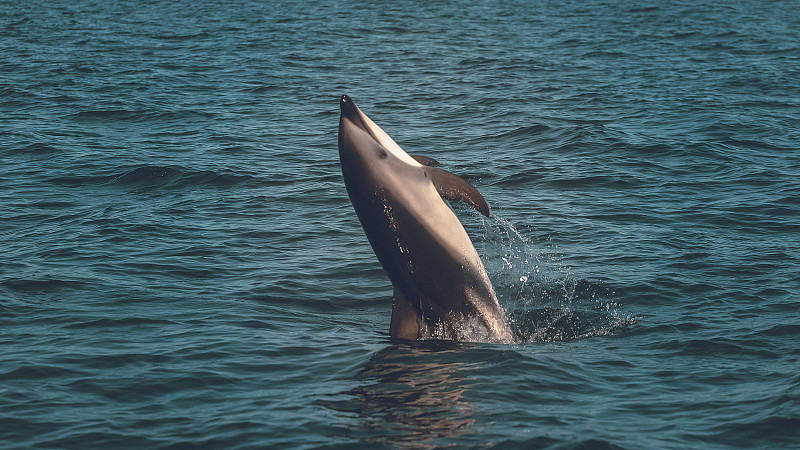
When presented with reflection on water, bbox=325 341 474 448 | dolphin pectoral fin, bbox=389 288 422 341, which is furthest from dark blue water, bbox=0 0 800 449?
dolphin pectoral fin, bbox=389 288 422 341

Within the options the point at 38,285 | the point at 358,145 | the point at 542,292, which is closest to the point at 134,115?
the point at 38,285

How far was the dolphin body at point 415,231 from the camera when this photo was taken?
44.5ft

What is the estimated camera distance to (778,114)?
29734mm

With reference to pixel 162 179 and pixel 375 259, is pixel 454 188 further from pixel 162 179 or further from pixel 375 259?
pixel 162 179

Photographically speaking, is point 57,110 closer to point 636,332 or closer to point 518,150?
point 518,150

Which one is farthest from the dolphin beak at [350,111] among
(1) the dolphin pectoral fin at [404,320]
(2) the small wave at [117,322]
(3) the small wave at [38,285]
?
(3) the small wave at [38,285]

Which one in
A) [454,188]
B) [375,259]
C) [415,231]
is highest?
[454,188]

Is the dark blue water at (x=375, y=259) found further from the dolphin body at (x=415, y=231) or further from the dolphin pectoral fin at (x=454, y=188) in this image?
the dolphin pectoral fin at (x=454, y=188)

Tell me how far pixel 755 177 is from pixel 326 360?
45.8ft

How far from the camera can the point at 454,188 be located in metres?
13.9

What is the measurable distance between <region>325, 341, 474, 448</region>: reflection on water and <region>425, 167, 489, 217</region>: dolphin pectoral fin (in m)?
2.07

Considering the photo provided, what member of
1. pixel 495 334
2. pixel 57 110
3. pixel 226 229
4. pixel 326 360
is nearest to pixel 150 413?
pixel 326 360

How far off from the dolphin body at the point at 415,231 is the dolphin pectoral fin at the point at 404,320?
0.05ft

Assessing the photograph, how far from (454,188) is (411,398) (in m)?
3.18
